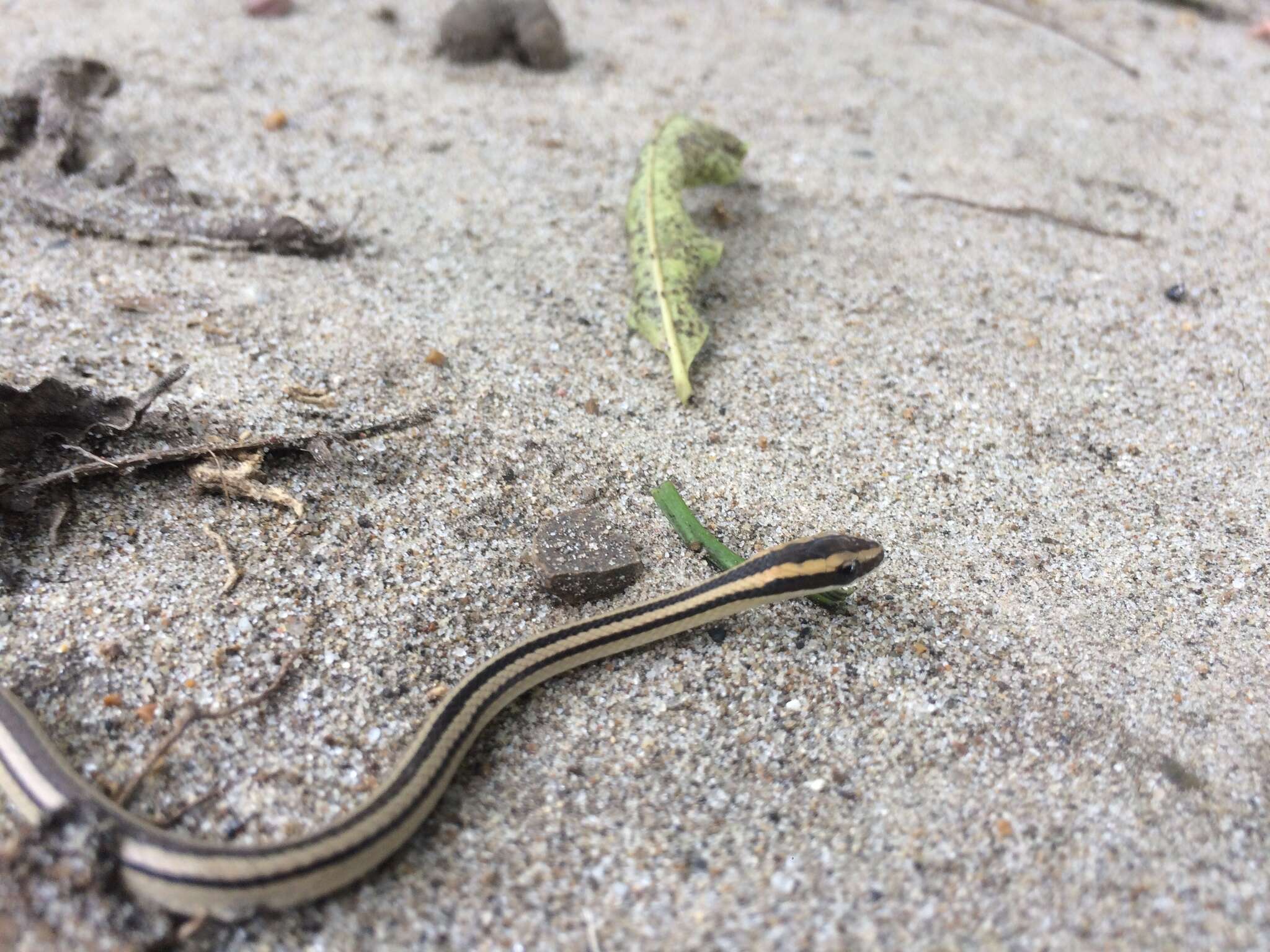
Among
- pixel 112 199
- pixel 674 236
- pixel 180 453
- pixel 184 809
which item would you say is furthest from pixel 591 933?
pixel 112 199

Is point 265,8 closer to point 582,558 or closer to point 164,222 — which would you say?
point 164,222

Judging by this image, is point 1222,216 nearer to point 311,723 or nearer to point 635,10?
point 635,10

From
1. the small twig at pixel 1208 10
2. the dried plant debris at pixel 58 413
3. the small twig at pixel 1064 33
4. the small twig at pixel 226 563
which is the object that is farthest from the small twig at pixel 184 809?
the small twig at pixel 1208 10

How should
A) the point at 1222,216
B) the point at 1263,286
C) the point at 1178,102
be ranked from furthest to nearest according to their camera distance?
the point at 1178,102 → the point at 1222,216 → the point at 1263,286

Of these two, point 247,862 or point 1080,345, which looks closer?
point 247,862

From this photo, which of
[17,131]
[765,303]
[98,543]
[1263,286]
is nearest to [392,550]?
[98,543]

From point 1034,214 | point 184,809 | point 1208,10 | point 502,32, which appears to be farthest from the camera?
point 1208,10
